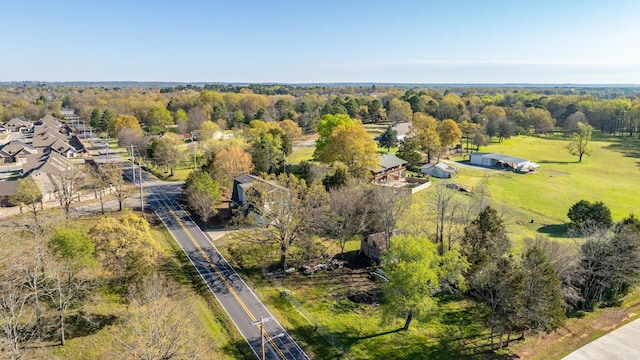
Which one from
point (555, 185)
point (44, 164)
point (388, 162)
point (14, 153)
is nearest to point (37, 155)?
point (14, 153)

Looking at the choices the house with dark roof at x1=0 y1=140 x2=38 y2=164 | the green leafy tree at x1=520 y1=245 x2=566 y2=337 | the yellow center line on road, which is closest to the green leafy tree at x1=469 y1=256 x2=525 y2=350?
the green leafy tree at x1=520 y1=245 x2=566 y2=337

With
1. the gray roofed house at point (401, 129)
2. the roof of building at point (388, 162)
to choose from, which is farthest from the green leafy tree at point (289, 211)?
the gray roofed house at point (401, 129)

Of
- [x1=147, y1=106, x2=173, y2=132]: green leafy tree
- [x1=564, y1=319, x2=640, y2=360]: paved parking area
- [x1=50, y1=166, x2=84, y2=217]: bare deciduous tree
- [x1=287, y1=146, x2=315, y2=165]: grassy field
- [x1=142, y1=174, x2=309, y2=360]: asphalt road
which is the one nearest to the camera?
[x1=142, y1=174, x2=309, y2=360]: asphalt road

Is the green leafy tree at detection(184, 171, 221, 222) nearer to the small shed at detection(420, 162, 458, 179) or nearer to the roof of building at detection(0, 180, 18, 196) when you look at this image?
the roof of building at detection(0, 180, 18, 196)

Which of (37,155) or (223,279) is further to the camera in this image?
(37,155)

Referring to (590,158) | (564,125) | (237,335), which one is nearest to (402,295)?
(237,335)

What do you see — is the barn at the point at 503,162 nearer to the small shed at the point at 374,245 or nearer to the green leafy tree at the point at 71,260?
the small shed at the point at 374,245

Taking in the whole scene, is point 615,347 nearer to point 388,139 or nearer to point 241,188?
point 241,188
